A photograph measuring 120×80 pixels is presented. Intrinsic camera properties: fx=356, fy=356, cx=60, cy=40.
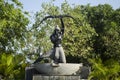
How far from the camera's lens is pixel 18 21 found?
2639cm

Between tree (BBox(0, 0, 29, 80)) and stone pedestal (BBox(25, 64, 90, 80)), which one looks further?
tree (BBox(0, 0, 29, 80))

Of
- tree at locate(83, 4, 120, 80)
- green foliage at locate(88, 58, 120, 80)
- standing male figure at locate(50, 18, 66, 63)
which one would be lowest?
green foliage at locate(88, 58, 120, 80)

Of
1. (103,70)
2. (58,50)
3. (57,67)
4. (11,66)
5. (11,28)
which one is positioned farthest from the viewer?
(11,28)

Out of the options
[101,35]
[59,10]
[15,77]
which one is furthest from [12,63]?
[101,35]

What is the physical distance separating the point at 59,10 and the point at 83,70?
15.3 meters

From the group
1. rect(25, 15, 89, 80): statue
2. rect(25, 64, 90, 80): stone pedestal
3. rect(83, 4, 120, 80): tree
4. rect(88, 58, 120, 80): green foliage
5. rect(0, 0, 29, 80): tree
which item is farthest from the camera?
rect(83, 4, 120, 80): tree

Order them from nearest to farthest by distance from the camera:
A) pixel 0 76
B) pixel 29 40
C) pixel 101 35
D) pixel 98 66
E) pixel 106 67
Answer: pixel 98 66 → pixel 106 67 → pixel 0 76 → pixel 29 40 → pixel 101 35

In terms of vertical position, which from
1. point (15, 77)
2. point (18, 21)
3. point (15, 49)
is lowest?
point (15, 77)

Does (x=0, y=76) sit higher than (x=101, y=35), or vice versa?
(x=101, y=35)

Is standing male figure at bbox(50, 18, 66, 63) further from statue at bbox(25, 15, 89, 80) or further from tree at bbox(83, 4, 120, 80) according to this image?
tree at bbox(83, 4, 120, 80)

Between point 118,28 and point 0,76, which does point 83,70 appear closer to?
point 0,76

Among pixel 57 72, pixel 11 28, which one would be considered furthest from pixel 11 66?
pixel 57 72

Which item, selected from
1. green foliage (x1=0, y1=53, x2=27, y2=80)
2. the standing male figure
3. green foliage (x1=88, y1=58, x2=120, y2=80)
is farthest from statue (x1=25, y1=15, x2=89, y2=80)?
green foliage (x1=0, y1=53, x2=27, y2=80)

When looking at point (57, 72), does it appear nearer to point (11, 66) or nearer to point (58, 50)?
point (58, 50)
